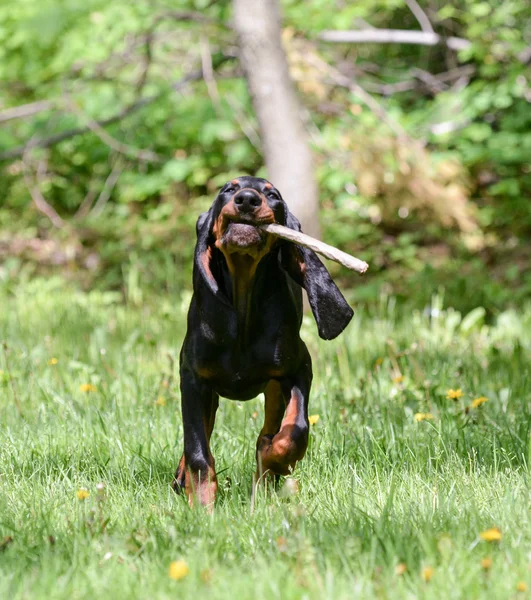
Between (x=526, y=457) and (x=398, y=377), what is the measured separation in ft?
3.88

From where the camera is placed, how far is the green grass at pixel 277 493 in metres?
2.13

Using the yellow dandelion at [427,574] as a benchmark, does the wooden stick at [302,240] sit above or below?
above

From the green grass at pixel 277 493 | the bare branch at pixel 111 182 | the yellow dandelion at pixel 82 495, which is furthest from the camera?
the bare branch at pixel 111 182

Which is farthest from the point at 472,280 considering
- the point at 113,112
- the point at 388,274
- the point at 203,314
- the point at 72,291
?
the point at 203,314

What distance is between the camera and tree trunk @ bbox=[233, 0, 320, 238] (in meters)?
6.68

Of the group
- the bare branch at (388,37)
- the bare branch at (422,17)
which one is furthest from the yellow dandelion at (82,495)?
the bare branch at (422,17)

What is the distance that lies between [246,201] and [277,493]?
963 millimetres

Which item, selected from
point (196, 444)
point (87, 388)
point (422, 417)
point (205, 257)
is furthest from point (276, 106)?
point (196, 444)

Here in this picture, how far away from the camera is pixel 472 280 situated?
7867 millimetres

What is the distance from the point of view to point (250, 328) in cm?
291

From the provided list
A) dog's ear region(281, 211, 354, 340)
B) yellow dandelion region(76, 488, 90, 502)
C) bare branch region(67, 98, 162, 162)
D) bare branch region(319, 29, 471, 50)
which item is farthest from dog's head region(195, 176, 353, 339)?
bare branch region(319, 29, 471, 50)

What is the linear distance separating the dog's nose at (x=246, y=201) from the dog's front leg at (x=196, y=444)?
0.62 m

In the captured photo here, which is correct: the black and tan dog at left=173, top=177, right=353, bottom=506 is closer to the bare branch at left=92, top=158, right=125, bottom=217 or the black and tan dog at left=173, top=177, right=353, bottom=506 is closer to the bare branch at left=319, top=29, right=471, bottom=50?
the bare branch at left=319, top=29, right=471, bottom=50

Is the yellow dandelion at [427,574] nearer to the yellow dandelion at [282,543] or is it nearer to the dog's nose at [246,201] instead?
the yellow dandelion at [282,543]
